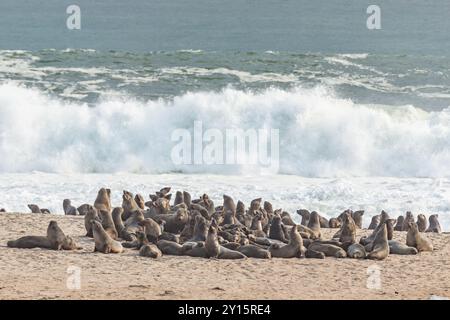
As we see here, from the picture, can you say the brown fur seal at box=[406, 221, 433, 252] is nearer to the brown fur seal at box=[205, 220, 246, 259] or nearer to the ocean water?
the brown fur seal at box=[205, 220, 246, 259]

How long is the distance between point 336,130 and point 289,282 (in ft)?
48.4

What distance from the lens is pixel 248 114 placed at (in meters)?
29.3

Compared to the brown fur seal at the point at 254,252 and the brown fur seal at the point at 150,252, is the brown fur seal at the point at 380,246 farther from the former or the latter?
the brown fur seal at the point at 150,252

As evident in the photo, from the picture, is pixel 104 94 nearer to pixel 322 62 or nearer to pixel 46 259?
pixel 322 62

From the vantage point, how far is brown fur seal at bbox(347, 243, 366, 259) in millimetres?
15164

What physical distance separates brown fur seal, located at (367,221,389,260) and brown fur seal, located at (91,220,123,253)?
3262 mm

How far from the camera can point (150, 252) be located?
48.5 ft

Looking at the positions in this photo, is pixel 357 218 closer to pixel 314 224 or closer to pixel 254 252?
pixel 314 224

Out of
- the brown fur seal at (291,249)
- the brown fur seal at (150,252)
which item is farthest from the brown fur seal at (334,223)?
the brown fur seal at (150,252)

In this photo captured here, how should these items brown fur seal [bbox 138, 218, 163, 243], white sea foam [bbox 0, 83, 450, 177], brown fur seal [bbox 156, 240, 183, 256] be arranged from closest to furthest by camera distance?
brown fur seal [bbox 156, 240, 183, 256] → brown fur seal [bbox 138, 218, 163, 243] → white sea foam [bbox 0, 83, 450, 177]

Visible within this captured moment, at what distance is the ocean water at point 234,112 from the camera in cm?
2273

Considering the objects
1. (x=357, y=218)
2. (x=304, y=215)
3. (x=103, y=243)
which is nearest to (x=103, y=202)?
(x=103, y=243)

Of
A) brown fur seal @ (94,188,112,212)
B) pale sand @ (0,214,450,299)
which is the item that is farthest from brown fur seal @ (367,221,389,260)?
brown fur seal @ (94,188,112,212)
